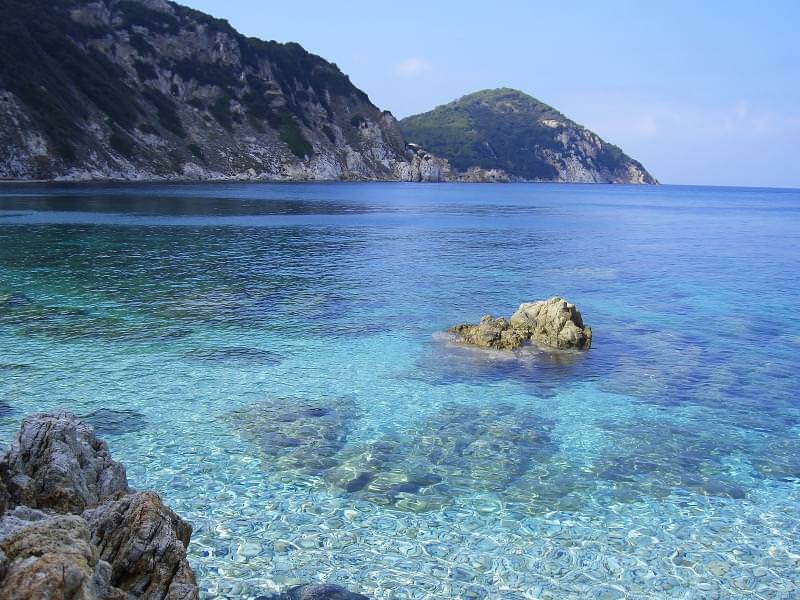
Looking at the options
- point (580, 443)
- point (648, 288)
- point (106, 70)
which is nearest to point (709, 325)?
point (648, 288)

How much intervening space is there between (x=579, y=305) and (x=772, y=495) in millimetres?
21810

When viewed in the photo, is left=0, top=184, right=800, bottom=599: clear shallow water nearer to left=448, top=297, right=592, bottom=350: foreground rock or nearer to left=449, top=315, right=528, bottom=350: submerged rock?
left=448, top=297, right=592, bottom=350: foreground rock

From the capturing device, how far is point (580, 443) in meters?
17.2

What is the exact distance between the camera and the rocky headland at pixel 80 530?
596 cm

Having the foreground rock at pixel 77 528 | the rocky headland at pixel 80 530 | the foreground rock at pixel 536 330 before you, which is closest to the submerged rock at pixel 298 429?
the rocky headland at pixel 80 530

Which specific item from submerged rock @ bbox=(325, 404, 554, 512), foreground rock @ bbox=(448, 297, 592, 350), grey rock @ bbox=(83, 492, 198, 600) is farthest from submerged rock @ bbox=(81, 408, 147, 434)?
foreground rock @ bbox=(448, 297, 592, 350)

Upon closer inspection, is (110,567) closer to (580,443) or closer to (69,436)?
(69,436)

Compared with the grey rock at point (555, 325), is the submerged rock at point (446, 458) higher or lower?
lower

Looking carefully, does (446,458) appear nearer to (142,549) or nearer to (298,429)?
(298,429)

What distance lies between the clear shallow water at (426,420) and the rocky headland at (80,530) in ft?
8.64

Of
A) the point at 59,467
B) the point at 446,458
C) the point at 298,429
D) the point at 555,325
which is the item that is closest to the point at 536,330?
the point at 555,325

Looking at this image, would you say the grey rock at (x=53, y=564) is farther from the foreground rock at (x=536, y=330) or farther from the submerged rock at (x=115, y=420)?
the foreground rock at (x=536, y=330)

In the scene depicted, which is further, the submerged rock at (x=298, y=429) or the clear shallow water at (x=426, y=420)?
the submerged rock at (x=298, y=429)

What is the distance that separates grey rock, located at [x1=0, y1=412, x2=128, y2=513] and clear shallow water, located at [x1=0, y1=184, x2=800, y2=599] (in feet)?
7.92
